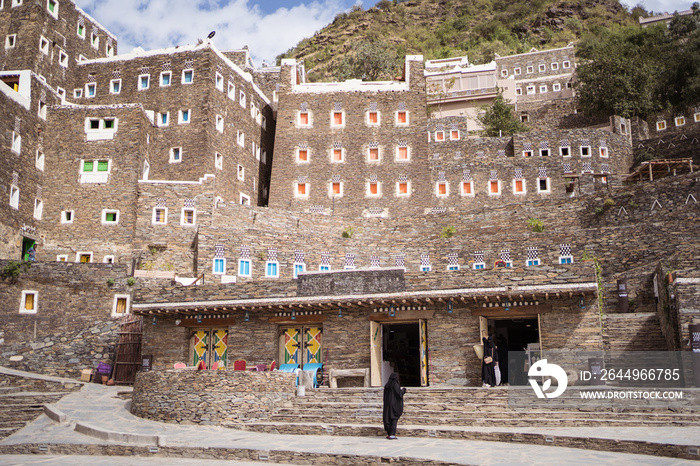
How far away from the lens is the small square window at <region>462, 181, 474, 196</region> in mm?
39375

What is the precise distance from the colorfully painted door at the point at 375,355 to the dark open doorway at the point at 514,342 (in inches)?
135

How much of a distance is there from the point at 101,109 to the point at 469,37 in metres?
62.6

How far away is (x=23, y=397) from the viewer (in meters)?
20.2

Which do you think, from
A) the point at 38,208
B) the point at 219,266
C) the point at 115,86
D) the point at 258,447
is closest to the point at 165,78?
the point at 115,86

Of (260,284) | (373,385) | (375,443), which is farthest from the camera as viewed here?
(260,284)

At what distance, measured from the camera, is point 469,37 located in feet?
287

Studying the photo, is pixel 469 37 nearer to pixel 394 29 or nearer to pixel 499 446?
pixel 394 29

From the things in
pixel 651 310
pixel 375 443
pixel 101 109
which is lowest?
pixel 375 443

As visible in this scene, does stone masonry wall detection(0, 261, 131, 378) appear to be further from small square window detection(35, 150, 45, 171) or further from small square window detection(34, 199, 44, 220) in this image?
small square window detection(35, 150, 45, 171)

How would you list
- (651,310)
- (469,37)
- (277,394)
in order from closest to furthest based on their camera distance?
1. (277,394)
2. (651,310)
3. (469,37)

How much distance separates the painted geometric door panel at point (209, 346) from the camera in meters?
21.5

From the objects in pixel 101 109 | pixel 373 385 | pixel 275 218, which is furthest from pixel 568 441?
pixel 101 109

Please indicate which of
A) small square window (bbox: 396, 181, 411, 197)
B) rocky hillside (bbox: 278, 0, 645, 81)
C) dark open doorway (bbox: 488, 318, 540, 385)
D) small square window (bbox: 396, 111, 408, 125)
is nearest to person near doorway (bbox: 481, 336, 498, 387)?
dark open doorway (bbox: 488, 318, 540, 385)

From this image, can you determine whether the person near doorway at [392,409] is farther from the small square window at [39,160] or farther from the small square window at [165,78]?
the small square window at [165,78]
